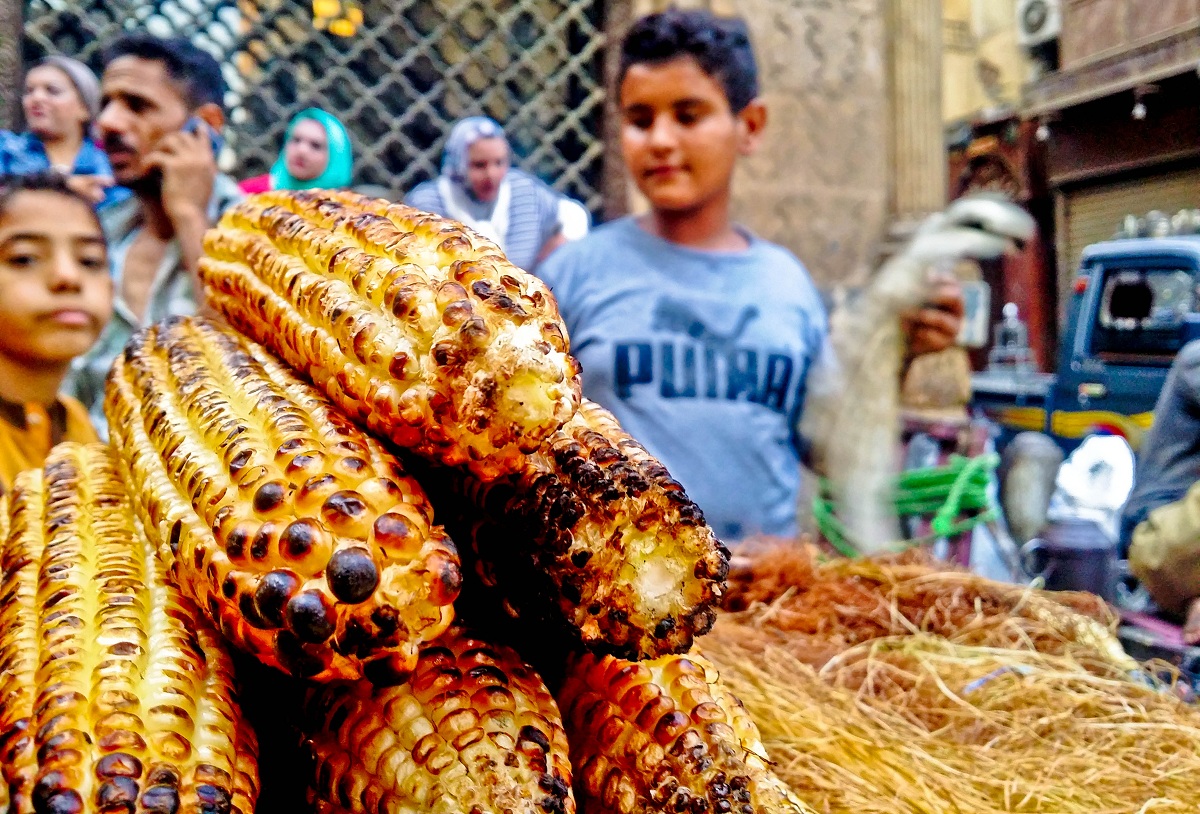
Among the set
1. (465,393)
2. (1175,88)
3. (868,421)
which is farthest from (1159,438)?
(465,393)

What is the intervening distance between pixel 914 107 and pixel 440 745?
2.95 meters

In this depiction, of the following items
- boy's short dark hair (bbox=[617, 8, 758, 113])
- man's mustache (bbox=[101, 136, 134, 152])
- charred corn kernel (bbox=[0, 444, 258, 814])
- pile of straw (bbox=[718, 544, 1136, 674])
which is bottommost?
pile of straw (bbox=[718, 544, 1136, 674])

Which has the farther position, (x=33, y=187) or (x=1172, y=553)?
(x=1172, y=553)

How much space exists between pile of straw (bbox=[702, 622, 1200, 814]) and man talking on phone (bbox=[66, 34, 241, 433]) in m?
1.29

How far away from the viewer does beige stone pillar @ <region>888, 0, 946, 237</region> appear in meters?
2.86

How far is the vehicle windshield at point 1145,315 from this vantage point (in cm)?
157

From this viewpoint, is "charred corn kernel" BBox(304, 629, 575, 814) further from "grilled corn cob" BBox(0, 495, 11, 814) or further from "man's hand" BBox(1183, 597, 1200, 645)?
"man's hand" BBox(1183, 597, 1200, 645)

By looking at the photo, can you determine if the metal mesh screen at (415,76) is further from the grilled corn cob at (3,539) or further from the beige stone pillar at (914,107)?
the grilled corn cob at (3,539)

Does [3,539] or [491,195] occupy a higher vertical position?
[491,195]

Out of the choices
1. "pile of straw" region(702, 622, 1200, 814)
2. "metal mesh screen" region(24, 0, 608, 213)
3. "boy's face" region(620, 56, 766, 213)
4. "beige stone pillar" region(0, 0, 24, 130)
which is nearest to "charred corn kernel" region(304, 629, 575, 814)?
"pile of straw" region(702, 622, 1200, 814)

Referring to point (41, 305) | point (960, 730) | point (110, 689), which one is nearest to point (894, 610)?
point (960, 730)

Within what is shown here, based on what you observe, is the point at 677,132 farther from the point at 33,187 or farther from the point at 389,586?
the point at 389,586

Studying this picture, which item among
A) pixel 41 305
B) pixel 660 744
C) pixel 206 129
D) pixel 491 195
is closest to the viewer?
pixel 660 744

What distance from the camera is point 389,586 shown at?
405 mm
